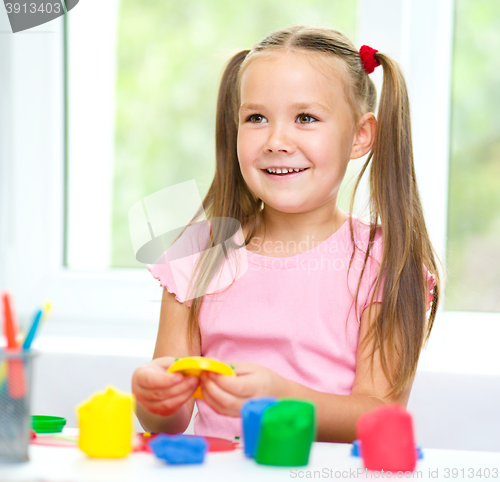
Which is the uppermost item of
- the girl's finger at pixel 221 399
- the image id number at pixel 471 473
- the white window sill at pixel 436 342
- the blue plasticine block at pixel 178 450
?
the girl's finger at pixel 221 399

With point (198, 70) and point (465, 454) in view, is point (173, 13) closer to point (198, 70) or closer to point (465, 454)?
point (198, 70)

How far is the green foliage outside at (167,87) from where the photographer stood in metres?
1.39

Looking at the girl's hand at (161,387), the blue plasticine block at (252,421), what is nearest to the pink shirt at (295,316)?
the girl's hand at (161,387)

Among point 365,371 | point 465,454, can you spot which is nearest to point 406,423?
point 465,454

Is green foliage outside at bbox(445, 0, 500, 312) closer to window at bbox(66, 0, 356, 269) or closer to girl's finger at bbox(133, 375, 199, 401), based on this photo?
window at bbox(66, 0, 356, 269)

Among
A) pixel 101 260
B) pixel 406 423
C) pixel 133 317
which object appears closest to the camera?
pixel 406 423

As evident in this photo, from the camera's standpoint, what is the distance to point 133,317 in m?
1.39

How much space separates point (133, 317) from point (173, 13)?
68cm

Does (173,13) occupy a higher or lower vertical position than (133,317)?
higher

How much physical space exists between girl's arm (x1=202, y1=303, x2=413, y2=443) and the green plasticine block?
86 millimetres

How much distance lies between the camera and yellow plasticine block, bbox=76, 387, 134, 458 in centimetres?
49

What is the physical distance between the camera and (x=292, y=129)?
848 mm

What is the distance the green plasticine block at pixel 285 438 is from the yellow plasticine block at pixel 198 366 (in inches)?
3.3

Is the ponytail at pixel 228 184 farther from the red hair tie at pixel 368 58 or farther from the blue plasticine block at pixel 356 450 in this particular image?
the blue plasticine block at pixel 356 450
